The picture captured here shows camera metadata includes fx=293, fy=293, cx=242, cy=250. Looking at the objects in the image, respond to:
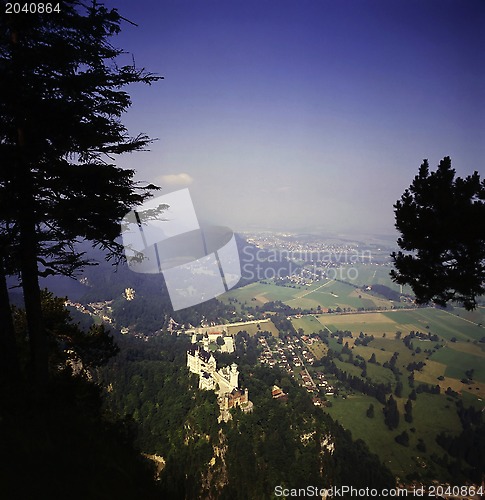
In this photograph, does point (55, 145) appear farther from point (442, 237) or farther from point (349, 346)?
point (349, 346)

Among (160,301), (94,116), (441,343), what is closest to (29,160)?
(94,116)

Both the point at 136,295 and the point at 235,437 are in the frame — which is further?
the point at 136,295

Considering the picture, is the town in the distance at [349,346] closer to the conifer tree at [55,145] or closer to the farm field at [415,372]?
the farm field at [415,372]

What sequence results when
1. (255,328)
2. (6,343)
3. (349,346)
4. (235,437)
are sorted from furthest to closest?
(255,328), (349,346), (235,437), (6,343)

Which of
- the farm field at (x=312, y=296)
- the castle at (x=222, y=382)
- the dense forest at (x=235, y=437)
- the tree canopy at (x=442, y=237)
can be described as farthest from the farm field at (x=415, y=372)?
the tree canopy at (x=442, y=237)

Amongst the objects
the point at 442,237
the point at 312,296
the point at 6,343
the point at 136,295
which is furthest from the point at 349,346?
the point at 6,343

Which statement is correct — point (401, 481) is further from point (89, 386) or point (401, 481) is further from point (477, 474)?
point (89, 386)
